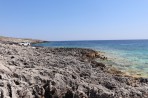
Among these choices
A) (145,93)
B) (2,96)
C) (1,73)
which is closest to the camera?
(2,96)

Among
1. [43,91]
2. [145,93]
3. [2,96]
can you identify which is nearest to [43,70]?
[43,91]

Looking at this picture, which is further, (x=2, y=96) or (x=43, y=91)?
(x=43, y=91)

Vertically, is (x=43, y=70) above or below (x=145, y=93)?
above

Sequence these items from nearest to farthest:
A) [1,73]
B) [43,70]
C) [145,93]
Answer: [1,73], [145,93], [43,70]

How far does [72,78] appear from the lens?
44.6 feet

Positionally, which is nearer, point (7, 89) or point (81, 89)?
point (7, 89)

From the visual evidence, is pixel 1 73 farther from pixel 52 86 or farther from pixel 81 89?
pixel 81 89

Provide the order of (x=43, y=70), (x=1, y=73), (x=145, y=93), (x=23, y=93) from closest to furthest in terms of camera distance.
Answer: (x=23, y=93), (x=1, y=73), (x=145, y=93), (x=43, y=70)

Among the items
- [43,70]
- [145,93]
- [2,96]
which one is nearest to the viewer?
[2,96]

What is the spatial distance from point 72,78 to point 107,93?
86.8 inches

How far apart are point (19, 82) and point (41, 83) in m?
1.13

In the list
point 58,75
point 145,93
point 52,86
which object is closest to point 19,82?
point 52,86

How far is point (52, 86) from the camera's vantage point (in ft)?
40.2

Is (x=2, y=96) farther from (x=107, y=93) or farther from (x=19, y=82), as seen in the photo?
(x=107, y=93)
